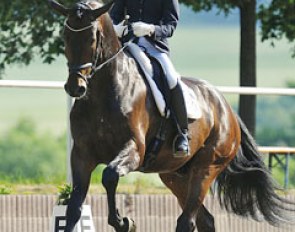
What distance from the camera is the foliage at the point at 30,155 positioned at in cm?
1151

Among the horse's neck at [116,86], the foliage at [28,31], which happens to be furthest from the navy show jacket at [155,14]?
the foliage at [28,31]


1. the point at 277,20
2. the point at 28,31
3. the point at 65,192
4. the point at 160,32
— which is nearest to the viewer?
the point at 160,32

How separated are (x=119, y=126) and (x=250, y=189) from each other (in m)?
2.37

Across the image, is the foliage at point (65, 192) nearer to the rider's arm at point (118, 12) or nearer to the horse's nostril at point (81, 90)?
the rider's arm at point (118, 12)

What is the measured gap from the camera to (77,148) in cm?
809

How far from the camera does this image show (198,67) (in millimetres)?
14828

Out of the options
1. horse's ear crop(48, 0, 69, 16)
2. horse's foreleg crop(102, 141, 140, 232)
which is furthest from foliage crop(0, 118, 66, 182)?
horse's ear crop(48, 0, 69, 16)

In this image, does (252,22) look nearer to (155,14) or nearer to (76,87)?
(155,14)

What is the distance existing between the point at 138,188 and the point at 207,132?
1901mm

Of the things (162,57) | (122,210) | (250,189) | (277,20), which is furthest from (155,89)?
(277,20)

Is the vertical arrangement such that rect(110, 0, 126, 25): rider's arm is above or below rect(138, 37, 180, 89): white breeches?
above

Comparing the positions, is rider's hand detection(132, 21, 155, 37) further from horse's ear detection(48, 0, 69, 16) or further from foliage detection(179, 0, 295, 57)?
foliage detection(179, 0, 295, 57)

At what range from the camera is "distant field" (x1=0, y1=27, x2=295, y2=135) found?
12.5 m

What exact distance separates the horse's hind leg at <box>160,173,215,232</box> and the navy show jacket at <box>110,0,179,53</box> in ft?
3.92
